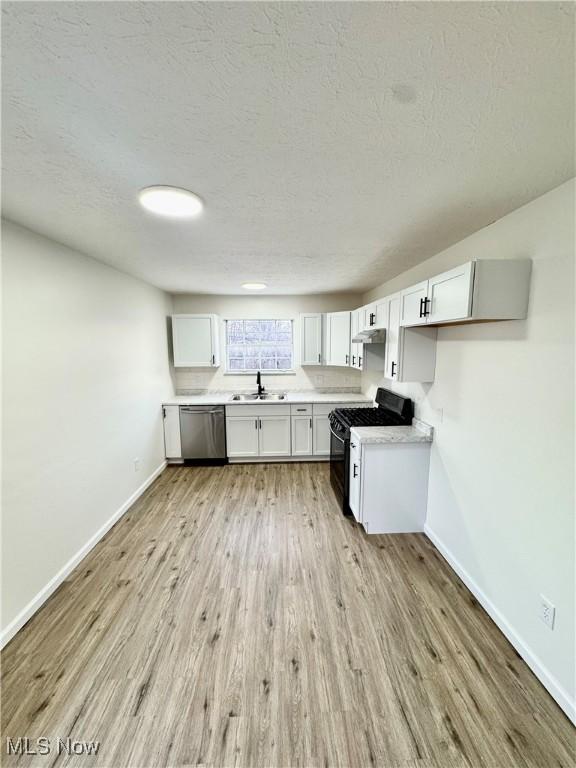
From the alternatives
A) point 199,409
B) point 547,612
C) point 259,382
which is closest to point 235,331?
point 259,382

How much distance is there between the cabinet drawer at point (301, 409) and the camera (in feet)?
13.4

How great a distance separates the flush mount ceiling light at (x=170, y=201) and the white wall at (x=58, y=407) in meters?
0.95

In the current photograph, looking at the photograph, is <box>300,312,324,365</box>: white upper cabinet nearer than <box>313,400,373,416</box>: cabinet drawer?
No

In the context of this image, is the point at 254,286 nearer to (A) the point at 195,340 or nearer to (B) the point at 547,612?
(A) the point at 195,340

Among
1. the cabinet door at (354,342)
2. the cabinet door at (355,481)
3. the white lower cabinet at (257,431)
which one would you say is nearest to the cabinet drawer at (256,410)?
the white lower cabinet at (257,431)

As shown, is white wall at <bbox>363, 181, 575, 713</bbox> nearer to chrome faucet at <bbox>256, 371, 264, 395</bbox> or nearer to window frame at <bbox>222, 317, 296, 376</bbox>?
window frame at <bbox>222, 317, 296, 376</bbox>

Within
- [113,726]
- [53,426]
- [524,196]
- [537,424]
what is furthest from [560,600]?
[53,426]

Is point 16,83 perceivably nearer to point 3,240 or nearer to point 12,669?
point 3,240

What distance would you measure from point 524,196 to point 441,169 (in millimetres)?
601

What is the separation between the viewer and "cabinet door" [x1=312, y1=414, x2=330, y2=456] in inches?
162

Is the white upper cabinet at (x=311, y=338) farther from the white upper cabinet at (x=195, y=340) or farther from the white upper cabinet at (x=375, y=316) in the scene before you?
the white upper cabinet at (x=195, y=340)

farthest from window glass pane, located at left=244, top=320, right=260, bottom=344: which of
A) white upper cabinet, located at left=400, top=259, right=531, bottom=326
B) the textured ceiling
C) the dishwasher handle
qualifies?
white upper cabinet, located at left=400, top=259, right=531, bottom=326

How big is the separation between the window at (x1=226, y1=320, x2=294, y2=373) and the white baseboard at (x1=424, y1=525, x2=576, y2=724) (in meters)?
3.27

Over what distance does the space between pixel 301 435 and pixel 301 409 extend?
37 cm
